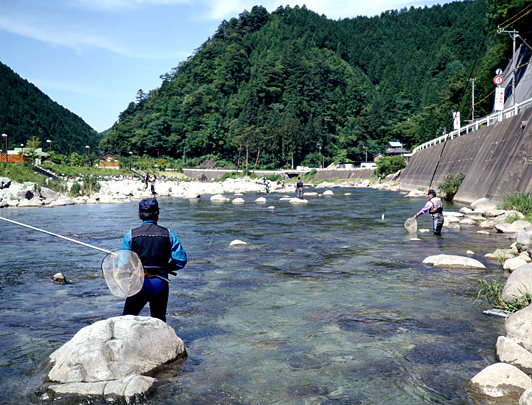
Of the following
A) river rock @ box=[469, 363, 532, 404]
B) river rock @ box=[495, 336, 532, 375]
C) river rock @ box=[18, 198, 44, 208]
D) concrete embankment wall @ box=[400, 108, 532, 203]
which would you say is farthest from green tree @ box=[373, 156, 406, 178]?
river rock @ box=[469, 363, 532, 404]

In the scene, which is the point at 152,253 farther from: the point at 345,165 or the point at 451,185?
the point at 345,165

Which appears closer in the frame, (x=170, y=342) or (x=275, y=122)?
(x=170, y=342)

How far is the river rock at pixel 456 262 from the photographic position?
10.1 m

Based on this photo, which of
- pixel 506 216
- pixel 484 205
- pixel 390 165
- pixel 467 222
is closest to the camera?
pixel 506 216

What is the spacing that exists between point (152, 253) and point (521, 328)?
4490 mm

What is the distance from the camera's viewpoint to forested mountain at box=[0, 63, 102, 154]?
151m

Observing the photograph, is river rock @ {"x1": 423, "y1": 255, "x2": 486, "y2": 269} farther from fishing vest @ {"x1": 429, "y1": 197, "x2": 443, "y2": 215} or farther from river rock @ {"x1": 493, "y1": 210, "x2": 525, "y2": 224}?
river rock @ {"x1": 493, "y1": 210, "x2": 525, "y2": 224}

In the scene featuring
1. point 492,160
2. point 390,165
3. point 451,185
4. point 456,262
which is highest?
point 390,165

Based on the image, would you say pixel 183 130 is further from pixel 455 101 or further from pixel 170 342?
pixel 170 342

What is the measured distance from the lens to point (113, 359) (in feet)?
15.2

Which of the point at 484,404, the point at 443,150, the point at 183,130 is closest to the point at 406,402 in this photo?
the point at 484,404

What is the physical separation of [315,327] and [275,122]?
403 feet

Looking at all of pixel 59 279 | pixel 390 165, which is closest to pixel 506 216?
pixel 59 279

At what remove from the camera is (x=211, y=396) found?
457 centimetres
